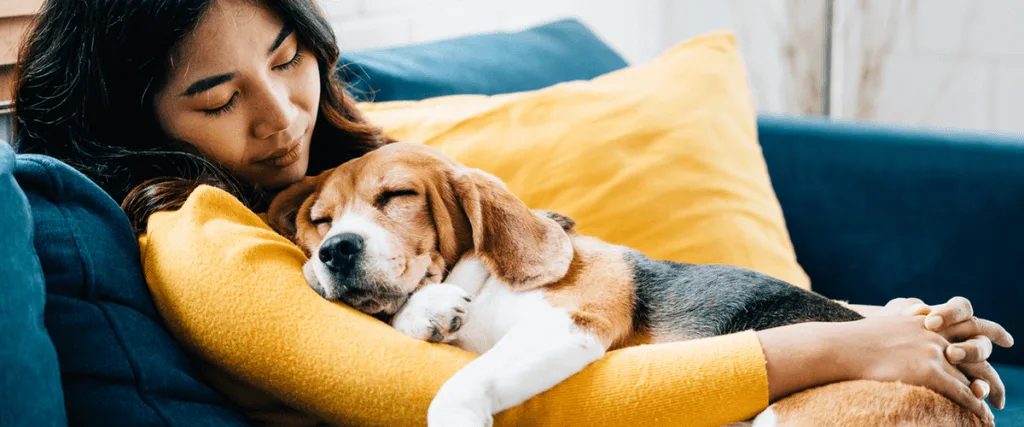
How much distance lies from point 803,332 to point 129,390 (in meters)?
0.76

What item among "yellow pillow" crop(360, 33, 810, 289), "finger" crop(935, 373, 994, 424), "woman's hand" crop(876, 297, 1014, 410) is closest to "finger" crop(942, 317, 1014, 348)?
"woman's hand" crop(876, 297, 1014, 410)

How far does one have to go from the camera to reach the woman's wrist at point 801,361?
1.01 meters

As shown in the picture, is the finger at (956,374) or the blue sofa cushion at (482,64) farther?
the blue sofa cushion at (482,64)

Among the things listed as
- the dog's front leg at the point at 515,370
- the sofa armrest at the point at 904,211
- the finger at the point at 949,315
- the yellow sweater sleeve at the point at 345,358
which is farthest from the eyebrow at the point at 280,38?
the sofa armrest at the point at 904,211

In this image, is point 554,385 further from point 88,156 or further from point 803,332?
point 88,156

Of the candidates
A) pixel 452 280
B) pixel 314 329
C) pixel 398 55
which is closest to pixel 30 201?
pixel 314 329

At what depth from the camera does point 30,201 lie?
95 centimetres

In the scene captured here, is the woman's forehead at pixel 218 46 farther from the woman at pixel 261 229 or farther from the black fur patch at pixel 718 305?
the black fur patch at pixel 718 305

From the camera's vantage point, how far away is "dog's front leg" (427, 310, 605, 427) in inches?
Answer: 35.0

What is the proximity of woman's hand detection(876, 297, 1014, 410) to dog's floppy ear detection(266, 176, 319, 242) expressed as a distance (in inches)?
32.3

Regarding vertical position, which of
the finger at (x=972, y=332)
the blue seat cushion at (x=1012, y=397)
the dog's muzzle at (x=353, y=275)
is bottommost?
the blue seat cushion at (x=1012, y=397)

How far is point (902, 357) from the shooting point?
104 centimetres

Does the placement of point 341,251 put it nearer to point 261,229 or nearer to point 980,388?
point 261,229

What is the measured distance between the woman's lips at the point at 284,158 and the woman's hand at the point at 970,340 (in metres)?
0.88
